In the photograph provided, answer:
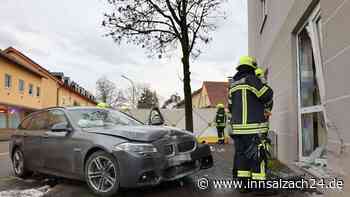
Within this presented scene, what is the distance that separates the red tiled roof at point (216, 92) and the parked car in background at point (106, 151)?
41.3 m

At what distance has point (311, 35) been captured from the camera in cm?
503

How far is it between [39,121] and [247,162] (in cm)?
436

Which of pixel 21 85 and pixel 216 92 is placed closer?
pixel 21 85

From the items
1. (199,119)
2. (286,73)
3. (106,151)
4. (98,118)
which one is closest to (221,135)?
(199,119)

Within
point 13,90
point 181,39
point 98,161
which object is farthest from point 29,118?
point 13,90

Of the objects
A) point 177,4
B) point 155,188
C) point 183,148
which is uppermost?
point 177,4

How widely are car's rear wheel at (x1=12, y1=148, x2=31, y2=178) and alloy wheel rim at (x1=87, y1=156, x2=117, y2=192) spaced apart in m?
2.27

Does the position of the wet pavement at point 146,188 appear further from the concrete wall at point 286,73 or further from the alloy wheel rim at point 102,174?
the concrete wall at point 286,73

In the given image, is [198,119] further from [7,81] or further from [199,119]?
[7,81]

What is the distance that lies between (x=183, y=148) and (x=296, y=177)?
1.85 metres

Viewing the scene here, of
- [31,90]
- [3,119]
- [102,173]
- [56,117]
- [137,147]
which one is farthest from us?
[31,90]

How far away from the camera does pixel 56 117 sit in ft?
19.9

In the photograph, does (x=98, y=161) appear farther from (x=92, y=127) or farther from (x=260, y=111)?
(x=260, y=111)

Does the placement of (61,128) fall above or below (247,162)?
above
